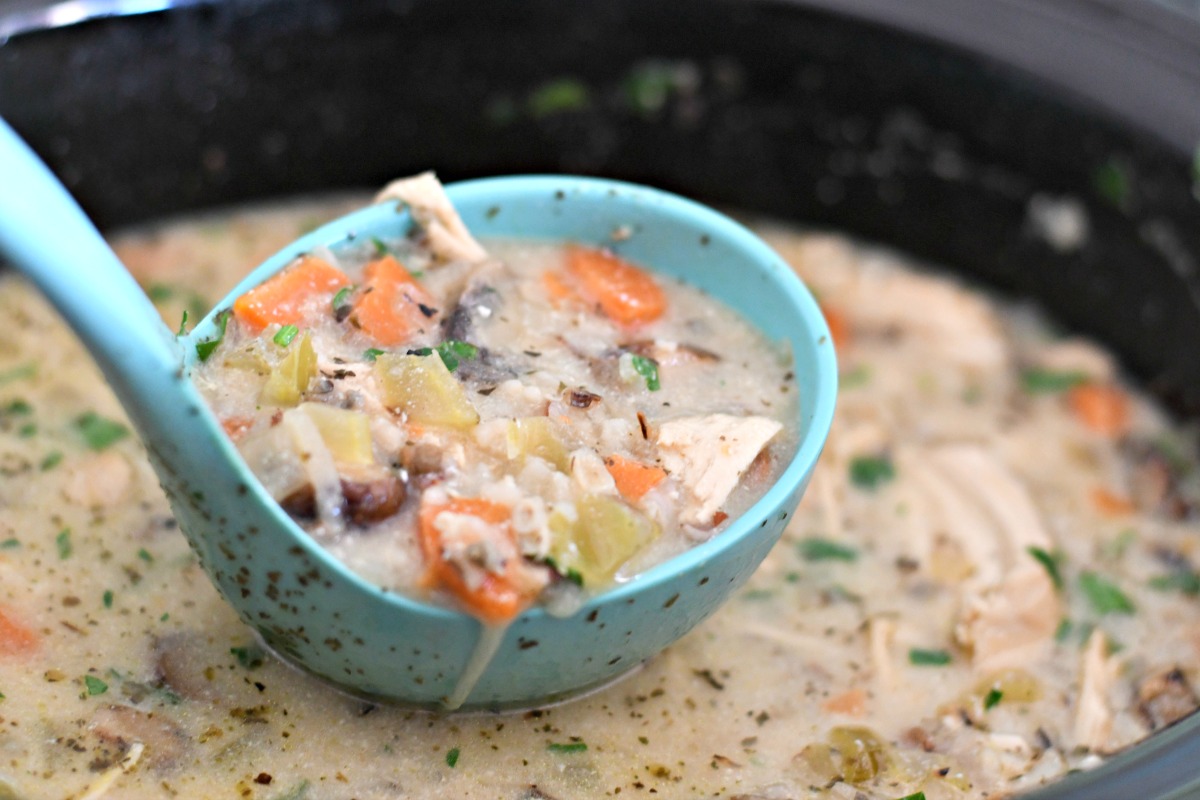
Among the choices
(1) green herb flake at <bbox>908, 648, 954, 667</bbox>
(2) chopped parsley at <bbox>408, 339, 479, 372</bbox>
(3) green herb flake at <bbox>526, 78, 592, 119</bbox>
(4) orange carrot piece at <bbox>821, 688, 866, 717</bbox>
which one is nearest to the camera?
(2) chopped parsley at <bbox>408, 339, 479, 372</bbox>

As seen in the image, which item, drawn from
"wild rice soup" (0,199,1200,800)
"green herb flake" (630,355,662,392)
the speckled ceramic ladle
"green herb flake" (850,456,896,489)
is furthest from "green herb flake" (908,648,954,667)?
"green herb flake" (630,355,662,392)

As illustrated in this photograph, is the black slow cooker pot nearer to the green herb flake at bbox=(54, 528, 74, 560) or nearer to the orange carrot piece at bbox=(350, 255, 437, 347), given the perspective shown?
the green herb flake at bbox=(54, 528, 74, 560)

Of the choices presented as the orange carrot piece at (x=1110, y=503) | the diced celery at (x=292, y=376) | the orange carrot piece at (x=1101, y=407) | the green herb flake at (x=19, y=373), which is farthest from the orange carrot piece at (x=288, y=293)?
the orange carrot piece at (x=1101, y=407)

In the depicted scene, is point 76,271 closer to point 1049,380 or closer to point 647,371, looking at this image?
point 647,371

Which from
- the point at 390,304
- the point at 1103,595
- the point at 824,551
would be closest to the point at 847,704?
the point at 824,551

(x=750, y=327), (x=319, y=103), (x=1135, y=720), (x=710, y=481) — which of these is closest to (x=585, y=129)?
(x=319, y=103)

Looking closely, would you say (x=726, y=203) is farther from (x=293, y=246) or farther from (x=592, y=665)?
(x=592, y=665)

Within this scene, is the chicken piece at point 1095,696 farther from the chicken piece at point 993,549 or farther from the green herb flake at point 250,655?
the green herb flake at point 250,655
